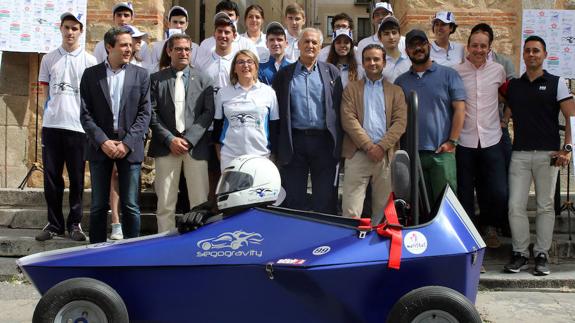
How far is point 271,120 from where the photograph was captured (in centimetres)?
628

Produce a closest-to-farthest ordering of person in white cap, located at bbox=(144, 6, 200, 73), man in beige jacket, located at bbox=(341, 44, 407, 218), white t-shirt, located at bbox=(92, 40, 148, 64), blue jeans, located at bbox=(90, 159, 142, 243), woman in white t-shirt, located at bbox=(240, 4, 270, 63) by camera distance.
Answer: blue jeans, located at bbox=(90, 159, 142, 243) → man in beige jacket, located at bbox=(341, 44, 407, 218) → person in white cap, located at bbox=(144, 6, 200, 73) → white t-shirt, located at bbox=(92, 40, 148, 64) → woman in white t-shirt, located at bbox=(240, 4, 270, 63)

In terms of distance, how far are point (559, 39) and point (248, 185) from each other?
18.6 feet

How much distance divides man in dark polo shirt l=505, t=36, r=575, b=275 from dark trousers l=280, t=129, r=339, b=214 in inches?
64.5

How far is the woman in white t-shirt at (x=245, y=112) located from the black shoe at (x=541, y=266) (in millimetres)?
2527

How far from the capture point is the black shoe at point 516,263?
6367 millimetres

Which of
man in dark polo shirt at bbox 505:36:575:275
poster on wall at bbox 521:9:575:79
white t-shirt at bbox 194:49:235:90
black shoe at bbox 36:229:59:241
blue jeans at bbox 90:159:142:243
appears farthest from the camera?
poster on wall at bbox 521:9:575:79

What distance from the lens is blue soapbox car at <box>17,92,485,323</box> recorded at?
397 centimetres

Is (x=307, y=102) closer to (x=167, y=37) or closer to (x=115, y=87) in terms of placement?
(x=115, y=87)

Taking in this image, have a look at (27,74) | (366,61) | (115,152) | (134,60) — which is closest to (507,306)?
(366,61)

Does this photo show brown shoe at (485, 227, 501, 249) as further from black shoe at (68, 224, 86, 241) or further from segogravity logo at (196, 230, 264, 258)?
black shoe at (68, 224, 86, 241)

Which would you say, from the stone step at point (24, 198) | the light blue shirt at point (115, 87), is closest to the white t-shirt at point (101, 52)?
the light blue shirt at point (115, 87)

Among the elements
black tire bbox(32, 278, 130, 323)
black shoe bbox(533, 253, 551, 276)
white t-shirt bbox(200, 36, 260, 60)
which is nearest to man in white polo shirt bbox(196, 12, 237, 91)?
white t-shirt bbox(200, 36, 260, 60)

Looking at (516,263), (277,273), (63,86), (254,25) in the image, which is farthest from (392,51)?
(277,273)

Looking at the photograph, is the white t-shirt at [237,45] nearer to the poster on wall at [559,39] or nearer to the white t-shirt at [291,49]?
the white t-shirt at [291,49]
